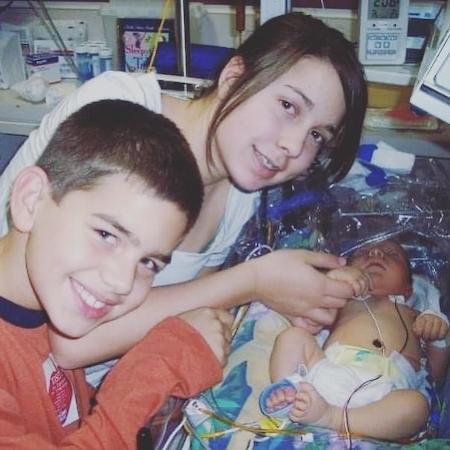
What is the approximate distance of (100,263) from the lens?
934 millimetres

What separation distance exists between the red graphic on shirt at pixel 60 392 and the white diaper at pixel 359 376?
40 cm

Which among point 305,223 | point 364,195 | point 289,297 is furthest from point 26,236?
point 364,195

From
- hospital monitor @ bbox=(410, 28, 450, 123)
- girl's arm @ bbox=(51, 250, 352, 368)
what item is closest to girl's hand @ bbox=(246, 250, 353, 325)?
girl's arm @ bbox=(51, 250, 352, 368)

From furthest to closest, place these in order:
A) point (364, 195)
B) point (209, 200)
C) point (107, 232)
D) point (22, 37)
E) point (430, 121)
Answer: point (22, 37), point (430, 121), point (364, 195), point (209, 200), point (107, 232)

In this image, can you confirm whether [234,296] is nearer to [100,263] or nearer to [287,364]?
[287,364]

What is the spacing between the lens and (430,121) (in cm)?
180

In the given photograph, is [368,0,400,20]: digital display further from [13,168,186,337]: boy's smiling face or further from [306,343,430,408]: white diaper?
[13,168,186,337]: boy's smiling face

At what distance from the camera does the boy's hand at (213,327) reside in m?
1.06

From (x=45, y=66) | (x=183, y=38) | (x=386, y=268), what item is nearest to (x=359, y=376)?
(x=386, y=268)

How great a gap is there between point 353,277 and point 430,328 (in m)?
0.19

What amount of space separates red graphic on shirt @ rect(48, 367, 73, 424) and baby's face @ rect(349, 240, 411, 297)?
0.68 m

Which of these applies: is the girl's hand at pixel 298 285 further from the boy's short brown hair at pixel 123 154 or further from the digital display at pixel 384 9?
the digital display at pixel 384 9

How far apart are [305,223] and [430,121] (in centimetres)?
50

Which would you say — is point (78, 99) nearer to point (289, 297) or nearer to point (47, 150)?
point (47, 150)
